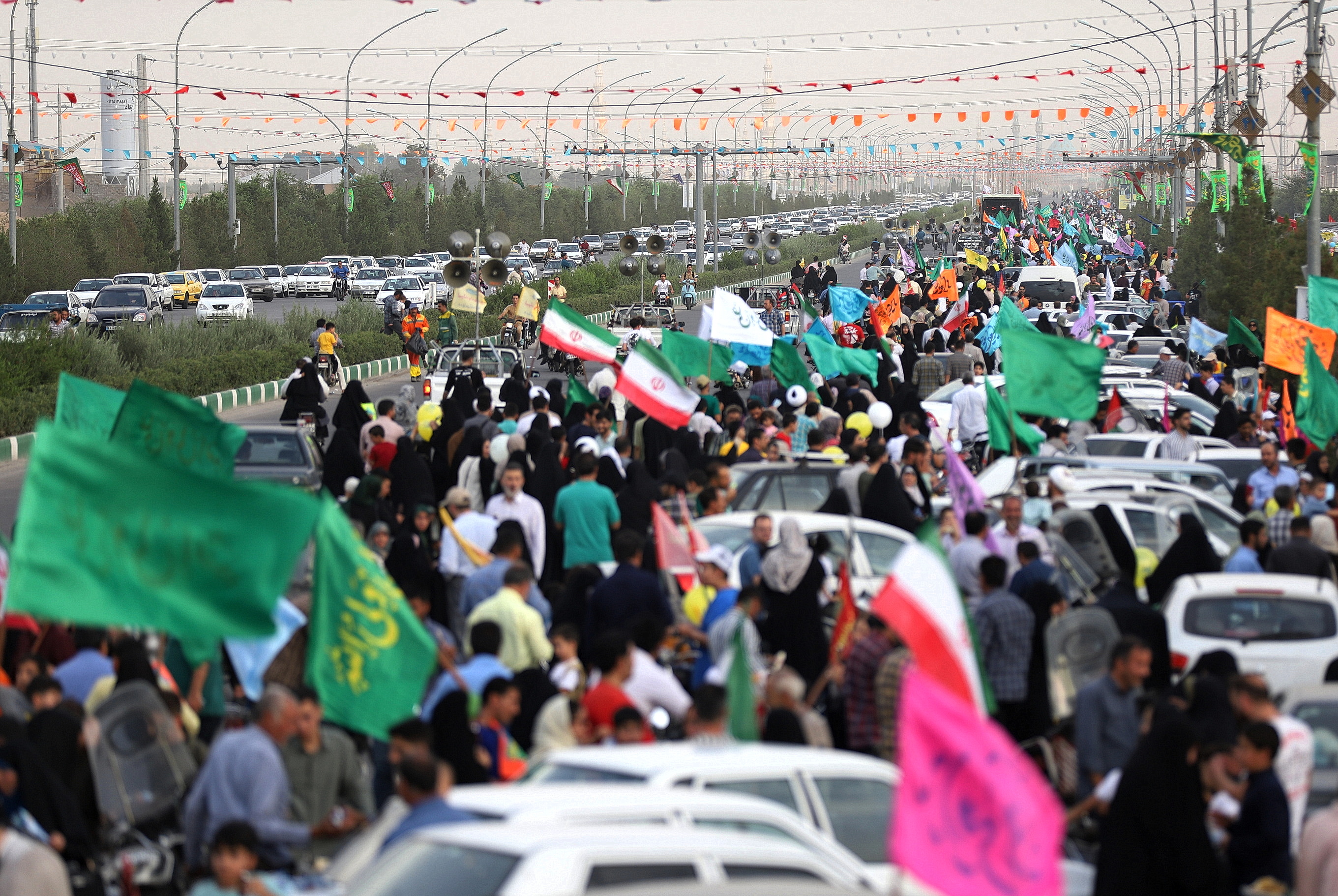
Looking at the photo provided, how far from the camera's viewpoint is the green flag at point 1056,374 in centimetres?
1499

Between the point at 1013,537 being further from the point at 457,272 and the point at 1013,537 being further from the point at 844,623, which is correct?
the point at 457,272

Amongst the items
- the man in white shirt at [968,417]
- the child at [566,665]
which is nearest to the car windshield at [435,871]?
the child at [566,665]

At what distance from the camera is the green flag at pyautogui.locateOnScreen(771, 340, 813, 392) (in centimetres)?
1936

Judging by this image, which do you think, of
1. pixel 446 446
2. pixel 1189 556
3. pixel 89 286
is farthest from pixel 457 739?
pixel 89 286

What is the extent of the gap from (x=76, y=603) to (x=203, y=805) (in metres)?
0.86

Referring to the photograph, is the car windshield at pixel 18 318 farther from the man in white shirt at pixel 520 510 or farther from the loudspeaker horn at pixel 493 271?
the man in white shirt at pixel 520 510

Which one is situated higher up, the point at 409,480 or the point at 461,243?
the point at 461,243

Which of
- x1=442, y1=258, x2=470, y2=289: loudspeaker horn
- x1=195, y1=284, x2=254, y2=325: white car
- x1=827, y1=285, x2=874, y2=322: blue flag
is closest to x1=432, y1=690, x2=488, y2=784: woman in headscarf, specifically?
x1=827, y1=285, x2=874, y2=322: blue flag

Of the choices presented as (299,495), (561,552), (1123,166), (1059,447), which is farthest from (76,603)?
(1123,166)

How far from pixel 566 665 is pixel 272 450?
29.7 ft

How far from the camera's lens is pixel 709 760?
255 inches

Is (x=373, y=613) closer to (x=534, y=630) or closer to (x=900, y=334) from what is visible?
(x=534, y=630)

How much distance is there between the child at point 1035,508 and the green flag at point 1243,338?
9924mm

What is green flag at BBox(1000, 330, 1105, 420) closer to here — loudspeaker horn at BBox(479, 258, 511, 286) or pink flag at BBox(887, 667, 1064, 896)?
pink flag at BBox(887, 667, 1064, 896)
